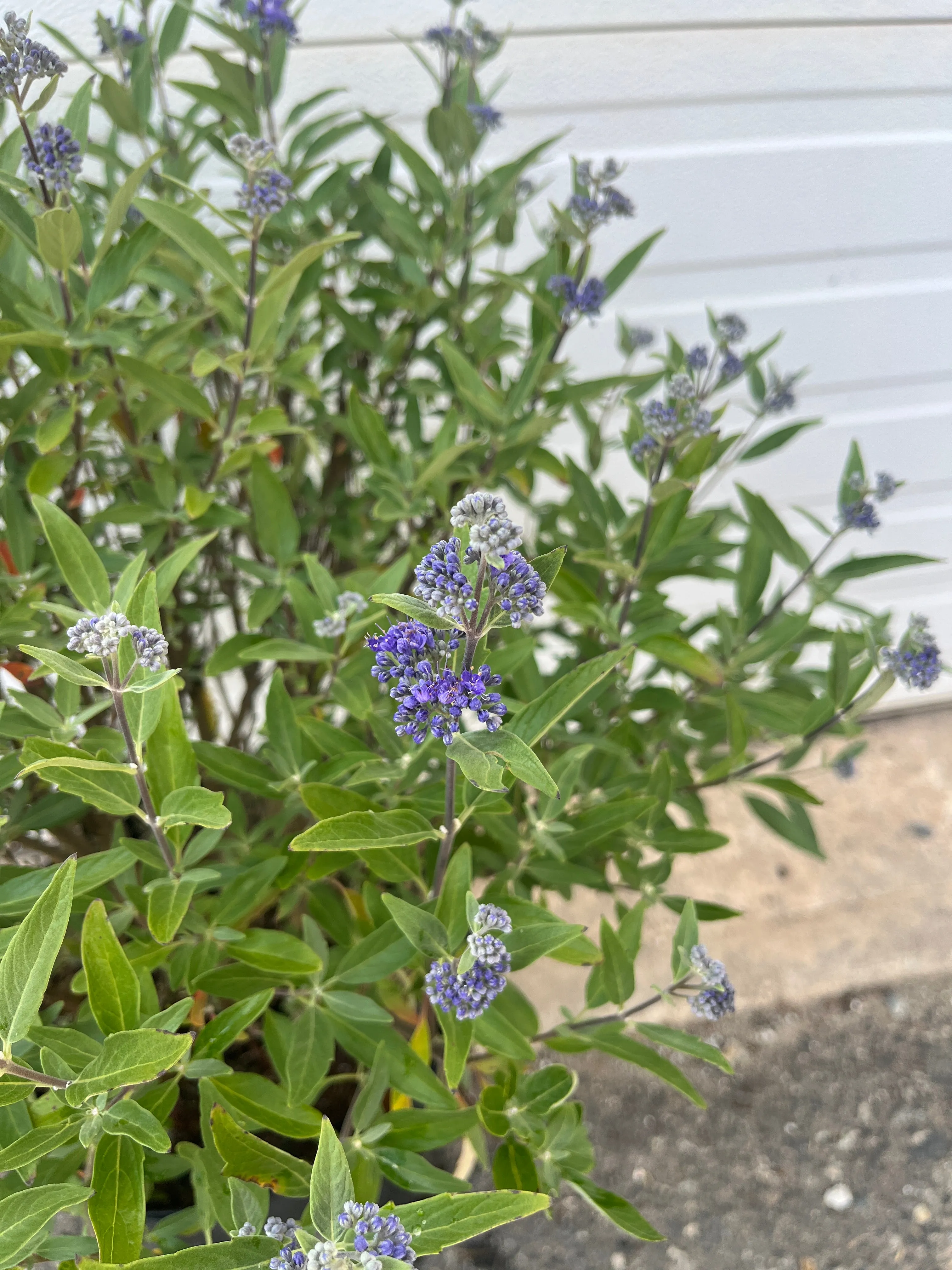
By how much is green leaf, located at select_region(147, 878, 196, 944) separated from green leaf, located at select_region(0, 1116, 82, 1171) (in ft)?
0.39

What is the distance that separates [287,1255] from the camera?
503mm

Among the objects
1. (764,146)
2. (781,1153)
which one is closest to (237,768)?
(781,1153)

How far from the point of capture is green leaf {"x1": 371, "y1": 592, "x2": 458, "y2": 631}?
454 mm

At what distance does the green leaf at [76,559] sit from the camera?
0.68 metres

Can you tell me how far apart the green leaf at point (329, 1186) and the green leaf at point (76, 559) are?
40 cm

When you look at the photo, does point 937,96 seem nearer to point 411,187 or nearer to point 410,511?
point 411,187

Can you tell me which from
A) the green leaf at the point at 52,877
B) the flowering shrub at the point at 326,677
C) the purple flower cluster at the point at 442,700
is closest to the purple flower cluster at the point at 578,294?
the flowering shrub at the point at 326,677

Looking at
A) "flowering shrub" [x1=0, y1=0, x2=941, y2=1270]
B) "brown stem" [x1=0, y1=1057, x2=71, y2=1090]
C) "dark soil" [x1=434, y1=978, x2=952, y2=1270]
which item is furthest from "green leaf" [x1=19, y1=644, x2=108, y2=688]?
"dark soil" [x1=434, y1=978, x2=952, y2=1270]

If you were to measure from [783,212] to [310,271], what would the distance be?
3.18ft

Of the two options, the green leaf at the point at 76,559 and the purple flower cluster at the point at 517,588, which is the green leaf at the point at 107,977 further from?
the purple flower cluster at the point at 517,588

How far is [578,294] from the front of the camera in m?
0.89

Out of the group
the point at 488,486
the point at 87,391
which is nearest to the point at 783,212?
the point at 488,486

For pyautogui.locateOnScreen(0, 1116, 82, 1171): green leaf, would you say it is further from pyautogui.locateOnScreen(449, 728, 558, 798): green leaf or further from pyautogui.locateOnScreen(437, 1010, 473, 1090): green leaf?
pyautogui.locateOnScreen(449, 728, 558, 798): green leaf

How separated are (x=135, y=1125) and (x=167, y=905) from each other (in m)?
0.14
